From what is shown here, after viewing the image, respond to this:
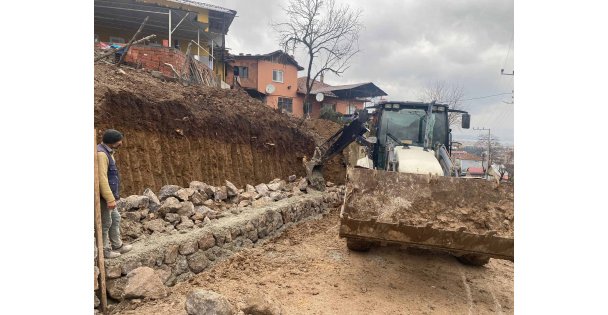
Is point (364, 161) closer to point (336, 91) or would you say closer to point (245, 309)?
point (245, 309)

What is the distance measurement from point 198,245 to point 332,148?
439 cm

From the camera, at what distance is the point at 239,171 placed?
28.9ft

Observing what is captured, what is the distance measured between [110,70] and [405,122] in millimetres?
6608

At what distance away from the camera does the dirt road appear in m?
4.02

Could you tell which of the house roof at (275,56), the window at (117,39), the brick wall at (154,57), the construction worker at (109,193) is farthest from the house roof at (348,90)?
the construction worker at (109,193)

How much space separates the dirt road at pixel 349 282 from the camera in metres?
4.02

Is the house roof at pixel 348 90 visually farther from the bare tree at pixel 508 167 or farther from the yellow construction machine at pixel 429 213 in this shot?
the yellow construction machine at pixel 429 213

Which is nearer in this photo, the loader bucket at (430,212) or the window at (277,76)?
the loader bucket at (430,212)

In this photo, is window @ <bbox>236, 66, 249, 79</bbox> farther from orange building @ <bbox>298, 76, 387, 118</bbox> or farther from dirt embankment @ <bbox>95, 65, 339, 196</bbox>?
dirt embankment @ <bbox>95, 65, 339, 196</bbox>

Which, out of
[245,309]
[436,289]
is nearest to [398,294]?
[436,289]

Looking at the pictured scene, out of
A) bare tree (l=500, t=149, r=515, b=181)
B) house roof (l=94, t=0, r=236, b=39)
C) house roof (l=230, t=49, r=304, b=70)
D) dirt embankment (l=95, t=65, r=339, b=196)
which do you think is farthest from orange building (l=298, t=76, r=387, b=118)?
bare tree (l=500, t=149, r=515, b=181)

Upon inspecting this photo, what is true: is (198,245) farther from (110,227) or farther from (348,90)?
(348,90)

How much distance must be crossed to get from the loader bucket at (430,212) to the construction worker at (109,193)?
242 cm

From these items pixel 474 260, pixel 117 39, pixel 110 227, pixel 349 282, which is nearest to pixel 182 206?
pixel 110 227
